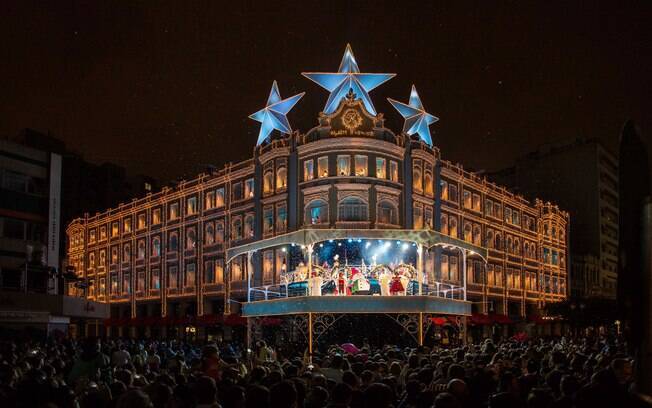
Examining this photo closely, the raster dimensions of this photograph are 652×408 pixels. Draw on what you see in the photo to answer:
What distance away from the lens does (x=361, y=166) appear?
51875mm

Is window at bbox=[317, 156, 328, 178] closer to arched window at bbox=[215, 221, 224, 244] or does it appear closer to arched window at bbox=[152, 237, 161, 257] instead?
arched window at bbox=[215, 221, 224, 244]

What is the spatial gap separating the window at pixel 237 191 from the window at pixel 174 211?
9.30 meters

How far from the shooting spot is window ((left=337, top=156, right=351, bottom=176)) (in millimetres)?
51562

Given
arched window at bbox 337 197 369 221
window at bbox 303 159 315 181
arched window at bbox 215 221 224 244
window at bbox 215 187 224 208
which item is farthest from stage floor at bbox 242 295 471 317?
window at bbox 215 187 224 208

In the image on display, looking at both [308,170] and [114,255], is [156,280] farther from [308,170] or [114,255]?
[308,170]

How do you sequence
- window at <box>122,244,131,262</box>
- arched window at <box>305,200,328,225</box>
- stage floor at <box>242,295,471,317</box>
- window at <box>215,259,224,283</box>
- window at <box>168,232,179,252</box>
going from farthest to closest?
window at <box>122,244,131,262</box> → window at <box>168,232,179,252</box> → window at <box>215,259,224,283</box> → arched window at <box>305,200,328,225</box> → stage floor at <box>242,295,471,317</box>

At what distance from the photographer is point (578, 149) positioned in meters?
86.3

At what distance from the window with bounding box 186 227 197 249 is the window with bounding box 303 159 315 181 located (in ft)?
52.6

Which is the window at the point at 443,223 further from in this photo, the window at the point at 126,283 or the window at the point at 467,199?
the window at the point at 126,283

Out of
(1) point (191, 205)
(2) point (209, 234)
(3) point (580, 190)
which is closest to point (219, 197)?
(2) point (209, 234)

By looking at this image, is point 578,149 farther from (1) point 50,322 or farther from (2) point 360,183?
(1) point 50,322

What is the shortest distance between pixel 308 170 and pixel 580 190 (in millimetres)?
46315

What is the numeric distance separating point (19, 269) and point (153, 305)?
2774cm

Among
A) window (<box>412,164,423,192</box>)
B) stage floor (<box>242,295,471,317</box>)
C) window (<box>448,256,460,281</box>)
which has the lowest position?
stage floor (<box>242,295,471,317</box>)
